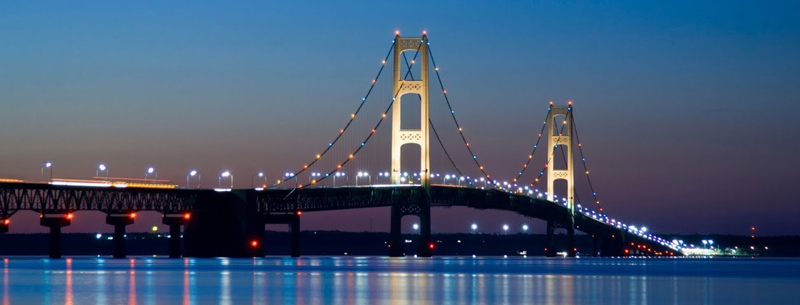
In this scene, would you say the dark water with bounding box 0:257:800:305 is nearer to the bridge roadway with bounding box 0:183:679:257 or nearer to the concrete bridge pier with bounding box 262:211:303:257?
the bridge roadway with bounding box 0:183:679:257

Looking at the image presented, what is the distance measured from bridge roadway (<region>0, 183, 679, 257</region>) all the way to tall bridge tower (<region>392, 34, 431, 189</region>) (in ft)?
6.08

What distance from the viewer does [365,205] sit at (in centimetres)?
13888

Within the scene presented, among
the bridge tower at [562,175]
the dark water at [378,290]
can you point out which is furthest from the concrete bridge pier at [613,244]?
the dark water at [378,290]

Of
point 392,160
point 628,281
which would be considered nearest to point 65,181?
point 392,160

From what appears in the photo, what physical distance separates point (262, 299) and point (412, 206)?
89.6 meters

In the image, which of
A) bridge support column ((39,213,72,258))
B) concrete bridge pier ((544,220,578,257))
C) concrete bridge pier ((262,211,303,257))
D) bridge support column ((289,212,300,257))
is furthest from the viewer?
concrete bridge pier ((544,220,578,257))

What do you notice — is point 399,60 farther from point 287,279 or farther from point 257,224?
point 287,279

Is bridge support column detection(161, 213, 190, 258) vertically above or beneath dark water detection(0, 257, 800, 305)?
above

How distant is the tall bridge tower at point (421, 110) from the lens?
133 metres

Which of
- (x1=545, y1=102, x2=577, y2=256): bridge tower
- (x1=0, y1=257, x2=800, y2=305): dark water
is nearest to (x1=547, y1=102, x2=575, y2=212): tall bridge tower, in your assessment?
(x1=545, y1=102, x2=577, y2=256): bridge tower

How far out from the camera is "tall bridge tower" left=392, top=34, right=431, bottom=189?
132625 millimetres

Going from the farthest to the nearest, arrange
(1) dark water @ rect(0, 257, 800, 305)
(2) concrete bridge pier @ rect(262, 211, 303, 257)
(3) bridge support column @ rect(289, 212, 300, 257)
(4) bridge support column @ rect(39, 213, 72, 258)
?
A: 1. (3) bridge support column @ rect(289, 212, 300, 257)
2. (2) concrete bridge pier @ rect(262, 211, 303, 257)
3. (4) bridge support column @ rect(39, 213, 72, 258)
4. (1) dark water @ rect(0, 257, 800, 305)

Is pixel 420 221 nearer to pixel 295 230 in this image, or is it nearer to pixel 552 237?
pixel 295 230

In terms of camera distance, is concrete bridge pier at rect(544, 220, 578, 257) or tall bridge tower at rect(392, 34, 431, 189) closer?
tall bridge tower at rect(392, 34, 431, 189)
